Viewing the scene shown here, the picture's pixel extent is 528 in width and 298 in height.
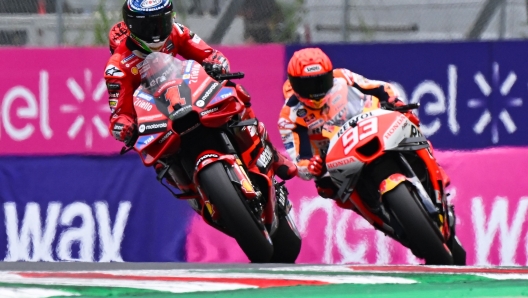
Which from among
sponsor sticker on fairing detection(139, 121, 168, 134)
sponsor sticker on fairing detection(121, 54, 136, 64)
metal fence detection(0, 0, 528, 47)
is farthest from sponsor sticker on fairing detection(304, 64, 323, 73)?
metal fence detection(0, 0, 528, 47)

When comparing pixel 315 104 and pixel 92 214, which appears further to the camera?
pixel 92 214

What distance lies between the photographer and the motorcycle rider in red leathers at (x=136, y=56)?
7.57 m

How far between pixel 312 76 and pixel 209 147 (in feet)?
3.50

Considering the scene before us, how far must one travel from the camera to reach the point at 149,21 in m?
7.61

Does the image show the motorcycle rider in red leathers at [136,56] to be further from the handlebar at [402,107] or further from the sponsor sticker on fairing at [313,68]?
the handlebar at [402,107]

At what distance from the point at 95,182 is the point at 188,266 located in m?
3.49

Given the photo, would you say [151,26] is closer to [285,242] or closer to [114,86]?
[114,86]

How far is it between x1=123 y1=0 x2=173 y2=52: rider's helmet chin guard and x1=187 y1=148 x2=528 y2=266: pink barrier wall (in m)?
2.58

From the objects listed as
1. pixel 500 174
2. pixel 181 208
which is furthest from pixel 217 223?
pixel 500 174

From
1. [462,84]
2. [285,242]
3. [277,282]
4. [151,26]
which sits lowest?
[285,242]

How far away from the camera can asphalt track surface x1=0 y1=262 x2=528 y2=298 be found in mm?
4496

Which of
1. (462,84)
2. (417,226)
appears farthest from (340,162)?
(462,84)

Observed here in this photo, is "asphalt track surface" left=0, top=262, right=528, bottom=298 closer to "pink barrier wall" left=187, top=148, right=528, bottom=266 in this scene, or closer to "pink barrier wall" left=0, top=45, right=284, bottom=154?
"pink barrier wall" left=187, top=148, right=528, bottom=266

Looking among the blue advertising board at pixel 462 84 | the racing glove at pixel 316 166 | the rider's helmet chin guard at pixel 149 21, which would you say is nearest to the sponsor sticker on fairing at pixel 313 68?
the racing glove at pixel 316 166
